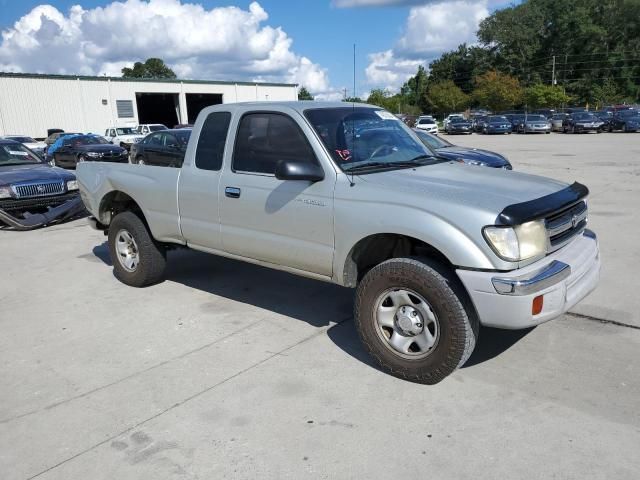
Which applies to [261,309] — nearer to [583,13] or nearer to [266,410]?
[266,410]

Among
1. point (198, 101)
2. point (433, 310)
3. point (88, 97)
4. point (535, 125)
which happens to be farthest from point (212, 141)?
point (198, 101)

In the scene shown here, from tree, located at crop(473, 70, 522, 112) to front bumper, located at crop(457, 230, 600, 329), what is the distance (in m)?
76.1

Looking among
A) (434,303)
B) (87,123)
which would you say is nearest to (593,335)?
(434,303)

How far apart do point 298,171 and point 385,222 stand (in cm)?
74

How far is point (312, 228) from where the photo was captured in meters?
4.18

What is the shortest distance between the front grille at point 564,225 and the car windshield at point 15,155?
1025cm

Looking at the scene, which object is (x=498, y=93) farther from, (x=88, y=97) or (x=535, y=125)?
(x=88, y=97)

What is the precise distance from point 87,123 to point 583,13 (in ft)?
264

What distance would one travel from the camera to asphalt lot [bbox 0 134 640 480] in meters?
2.99

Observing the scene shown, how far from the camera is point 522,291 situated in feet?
10.8

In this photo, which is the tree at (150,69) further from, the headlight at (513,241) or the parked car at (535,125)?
the headlight at (513,241)

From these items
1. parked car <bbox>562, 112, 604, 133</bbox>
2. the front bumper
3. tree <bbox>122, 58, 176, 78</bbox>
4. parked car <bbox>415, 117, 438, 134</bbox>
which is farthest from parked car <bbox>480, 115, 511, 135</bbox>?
tree <bbox>122, 58, 176, 78</bbox>

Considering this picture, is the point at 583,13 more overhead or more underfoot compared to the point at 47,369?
more overhead

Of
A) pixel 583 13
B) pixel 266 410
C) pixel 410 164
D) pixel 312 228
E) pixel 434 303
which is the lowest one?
pixel 266 410
